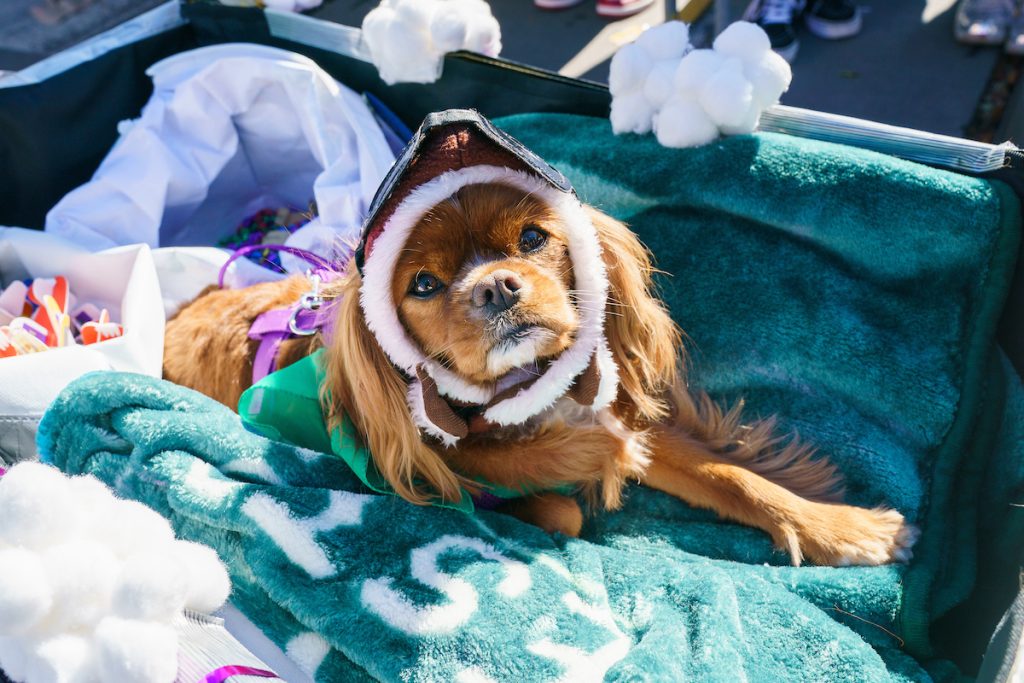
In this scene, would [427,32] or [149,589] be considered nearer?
[149,589]

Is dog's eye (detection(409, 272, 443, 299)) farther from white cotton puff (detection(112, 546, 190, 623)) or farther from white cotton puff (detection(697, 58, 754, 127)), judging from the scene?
white cotton puff (detection(697, 58, 754, 127))

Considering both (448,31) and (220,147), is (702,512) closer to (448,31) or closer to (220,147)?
(448,31)

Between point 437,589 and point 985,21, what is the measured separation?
146 inches

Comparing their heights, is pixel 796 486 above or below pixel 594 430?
below

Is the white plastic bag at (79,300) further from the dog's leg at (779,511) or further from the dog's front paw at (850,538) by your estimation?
the dog's front paw at (850,538)

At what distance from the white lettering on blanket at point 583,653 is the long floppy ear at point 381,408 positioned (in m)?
0.41

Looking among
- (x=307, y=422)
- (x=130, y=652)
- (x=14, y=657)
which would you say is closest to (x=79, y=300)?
(x=307, y=422)

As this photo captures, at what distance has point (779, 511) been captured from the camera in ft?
6.48

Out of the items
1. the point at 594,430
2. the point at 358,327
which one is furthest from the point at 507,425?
the point at 358,327

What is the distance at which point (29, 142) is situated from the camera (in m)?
2.90

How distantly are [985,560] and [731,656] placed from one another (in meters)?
0.71

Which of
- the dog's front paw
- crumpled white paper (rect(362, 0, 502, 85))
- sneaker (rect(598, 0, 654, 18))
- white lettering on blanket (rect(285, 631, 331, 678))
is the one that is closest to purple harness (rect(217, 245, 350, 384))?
white lettering on blanket (rect(285, 631, 331, 678))

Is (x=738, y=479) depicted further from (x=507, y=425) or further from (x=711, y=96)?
(x=711, y=96)

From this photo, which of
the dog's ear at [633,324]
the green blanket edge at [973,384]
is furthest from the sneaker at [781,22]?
the dog's ear at [633,324]
